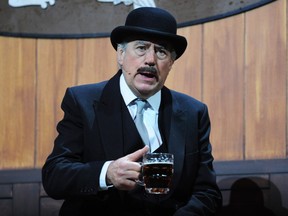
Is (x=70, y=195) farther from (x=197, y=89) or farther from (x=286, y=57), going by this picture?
(x=286, y=57)

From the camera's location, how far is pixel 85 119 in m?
2.40

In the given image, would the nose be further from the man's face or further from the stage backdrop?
the stage backdrop

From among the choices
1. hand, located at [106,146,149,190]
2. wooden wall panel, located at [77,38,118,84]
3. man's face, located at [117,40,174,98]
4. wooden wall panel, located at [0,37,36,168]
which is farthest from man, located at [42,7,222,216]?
wooden wall panel, located at [0,37,36,168]

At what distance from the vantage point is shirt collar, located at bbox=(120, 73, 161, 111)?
98.1 inches

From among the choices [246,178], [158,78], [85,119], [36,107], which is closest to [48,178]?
[85,119]

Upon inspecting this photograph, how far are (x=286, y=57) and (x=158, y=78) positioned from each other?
83 cm

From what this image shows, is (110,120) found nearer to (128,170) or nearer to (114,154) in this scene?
(114,154)

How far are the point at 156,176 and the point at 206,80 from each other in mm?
1038

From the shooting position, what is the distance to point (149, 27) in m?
2.39

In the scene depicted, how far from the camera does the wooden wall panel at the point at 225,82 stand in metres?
2.93

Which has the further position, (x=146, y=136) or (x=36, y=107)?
(x=36, y=107)

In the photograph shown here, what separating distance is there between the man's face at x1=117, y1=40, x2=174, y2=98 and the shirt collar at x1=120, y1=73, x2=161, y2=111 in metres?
0.05

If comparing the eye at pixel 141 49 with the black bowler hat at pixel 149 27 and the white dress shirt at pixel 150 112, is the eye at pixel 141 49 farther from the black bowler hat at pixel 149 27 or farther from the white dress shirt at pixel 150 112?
the white dress shirt at pixel 150 112

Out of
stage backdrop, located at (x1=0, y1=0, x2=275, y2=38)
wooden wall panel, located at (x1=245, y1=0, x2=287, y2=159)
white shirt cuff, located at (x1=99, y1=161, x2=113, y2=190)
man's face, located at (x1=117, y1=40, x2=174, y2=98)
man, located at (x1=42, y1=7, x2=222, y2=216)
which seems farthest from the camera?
stage backdrop, located at (x1=0, y1=0, x2=275, y2=38)
